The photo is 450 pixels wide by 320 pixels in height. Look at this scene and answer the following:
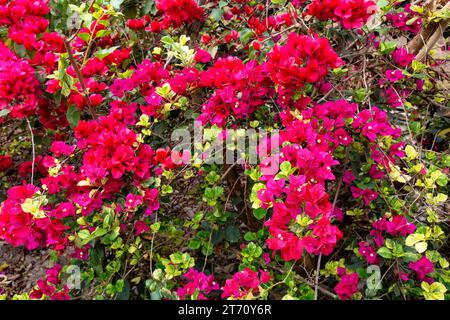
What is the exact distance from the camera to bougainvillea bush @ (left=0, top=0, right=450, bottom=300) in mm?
1028

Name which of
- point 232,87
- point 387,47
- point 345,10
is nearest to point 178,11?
point 232,87

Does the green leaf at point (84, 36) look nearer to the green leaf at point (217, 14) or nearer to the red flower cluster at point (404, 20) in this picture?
the green leaf at point (217, 14)

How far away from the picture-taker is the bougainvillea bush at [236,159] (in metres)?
1.03

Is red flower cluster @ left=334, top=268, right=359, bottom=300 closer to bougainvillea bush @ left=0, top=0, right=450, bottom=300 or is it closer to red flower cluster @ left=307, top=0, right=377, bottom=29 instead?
bougainvillea bush @ left=0, top=0, right=450, bottom=300

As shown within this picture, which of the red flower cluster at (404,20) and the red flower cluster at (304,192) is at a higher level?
the red flower cluster at (404,20)

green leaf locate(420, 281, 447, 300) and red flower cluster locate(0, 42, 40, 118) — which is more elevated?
red flower cluster locate(0, 42, 40, 118)

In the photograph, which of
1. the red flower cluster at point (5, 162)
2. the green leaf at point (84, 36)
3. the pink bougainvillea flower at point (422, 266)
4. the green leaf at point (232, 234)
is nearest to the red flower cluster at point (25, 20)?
the green leaf at point (84, 36)

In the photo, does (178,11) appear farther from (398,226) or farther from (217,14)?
(398,226)

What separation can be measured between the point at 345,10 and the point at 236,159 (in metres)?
0.50

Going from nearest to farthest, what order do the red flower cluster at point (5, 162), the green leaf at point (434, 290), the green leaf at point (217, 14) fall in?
the green leaf at point (434, 290), the green leaf at point (217, 14), the red flower cluster at point (5, 162)

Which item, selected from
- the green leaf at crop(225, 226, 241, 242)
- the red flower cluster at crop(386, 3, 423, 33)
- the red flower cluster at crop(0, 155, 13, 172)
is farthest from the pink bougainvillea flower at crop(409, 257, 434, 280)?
the red flower cluster at crop(0, 155, 13, 172)

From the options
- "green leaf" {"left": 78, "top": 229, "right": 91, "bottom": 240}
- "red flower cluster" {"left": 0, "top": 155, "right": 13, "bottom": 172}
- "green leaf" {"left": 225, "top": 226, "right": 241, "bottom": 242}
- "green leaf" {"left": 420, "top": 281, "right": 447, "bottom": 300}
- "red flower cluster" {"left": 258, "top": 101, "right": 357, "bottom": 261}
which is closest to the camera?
"red flower cluster" {"left": 258, "top": 101, "right": 357, "bottom": 261}
